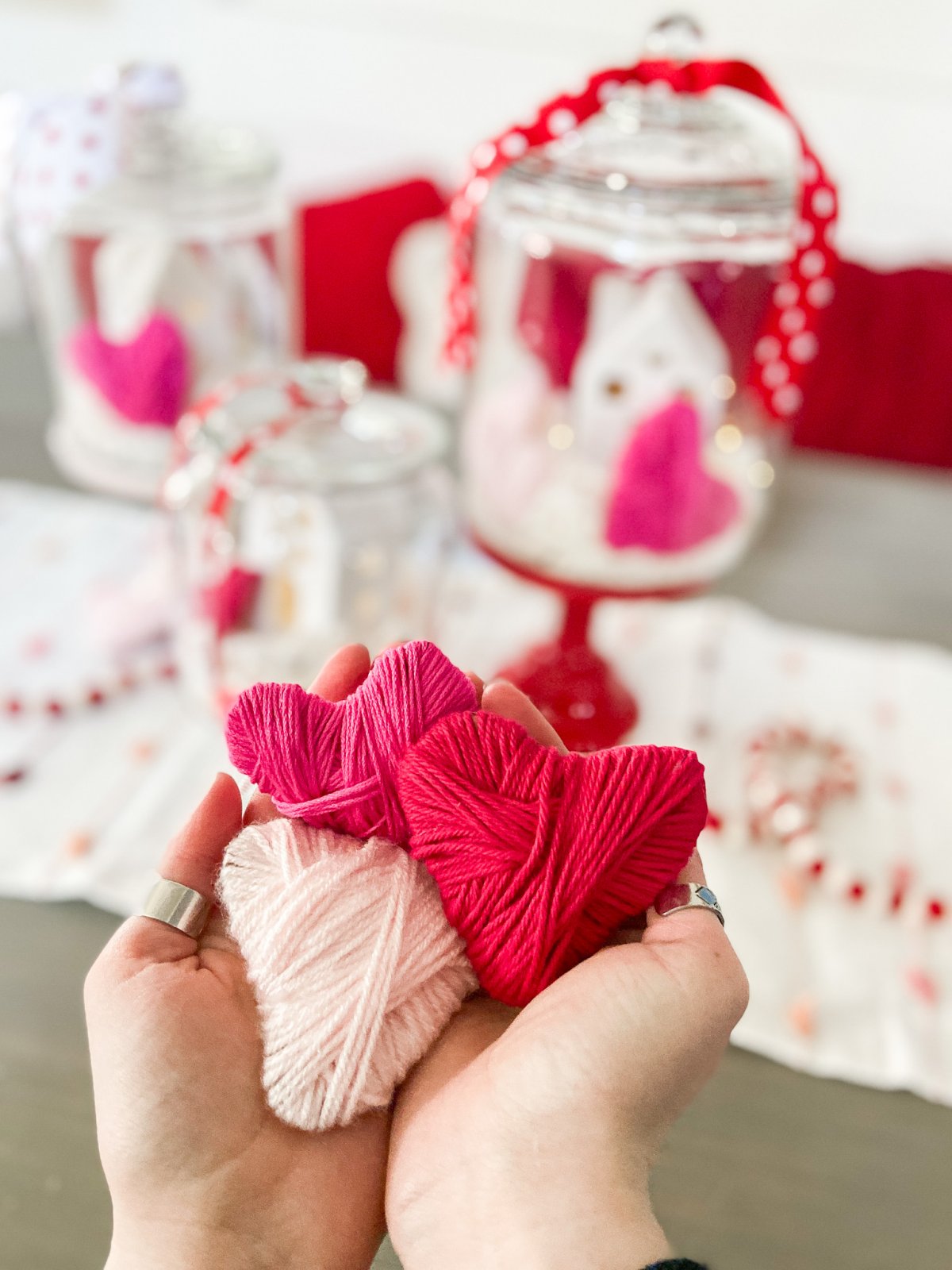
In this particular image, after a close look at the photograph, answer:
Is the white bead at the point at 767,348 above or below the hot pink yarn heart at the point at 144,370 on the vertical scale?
above

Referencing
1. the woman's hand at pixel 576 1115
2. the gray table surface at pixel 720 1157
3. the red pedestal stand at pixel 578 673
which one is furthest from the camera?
the red pedestal stand at pixel 578 673

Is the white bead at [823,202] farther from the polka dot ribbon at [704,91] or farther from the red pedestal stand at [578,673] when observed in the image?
the red pedestal stand at [578,673]

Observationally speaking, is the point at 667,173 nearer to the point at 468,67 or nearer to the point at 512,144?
the point at 512,144

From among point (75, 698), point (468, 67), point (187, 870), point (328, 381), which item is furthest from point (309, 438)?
point (468, 67)

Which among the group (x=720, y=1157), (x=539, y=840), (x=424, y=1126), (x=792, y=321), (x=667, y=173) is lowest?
(x=720, y=1157)

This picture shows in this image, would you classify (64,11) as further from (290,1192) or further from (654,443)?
(290,1192)

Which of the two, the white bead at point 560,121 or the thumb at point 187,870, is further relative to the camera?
the white bead at point 560,121

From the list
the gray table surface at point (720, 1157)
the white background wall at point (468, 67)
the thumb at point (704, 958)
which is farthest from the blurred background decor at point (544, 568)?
the white background wall at point (468, 67)
